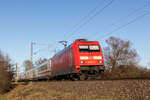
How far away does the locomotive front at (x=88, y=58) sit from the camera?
16.1 m

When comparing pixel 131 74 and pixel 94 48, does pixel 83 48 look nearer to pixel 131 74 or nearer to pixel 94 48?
pixel 94 48

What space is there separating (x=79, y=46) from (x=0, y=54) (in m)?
10.4

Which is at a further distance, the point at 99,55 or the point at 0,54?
the point at 0,54

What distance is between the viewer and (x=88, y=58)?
1662 cm

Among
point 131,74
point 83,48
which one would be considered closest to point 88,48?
point 83,48

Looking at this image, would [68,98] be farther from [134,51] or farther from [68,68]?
[134,51]

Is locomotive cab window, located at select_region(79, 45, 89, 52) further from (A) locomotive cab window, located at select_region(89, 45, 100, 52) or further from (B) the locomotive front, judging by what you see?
(A) locomotive cab window, located at select_region(89, 45, 100, 52)

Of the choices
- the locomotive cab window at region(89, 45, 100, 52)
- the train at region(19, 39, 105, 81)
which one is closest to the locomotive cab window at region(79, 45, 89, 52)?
the train at region(19, 39, 105, 81)

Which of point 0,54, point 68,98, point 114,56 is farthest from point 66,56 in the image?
point 114,56

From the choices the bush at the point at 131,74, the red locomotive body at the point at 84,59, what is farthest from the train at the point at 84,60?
the bush at the point at 131,74

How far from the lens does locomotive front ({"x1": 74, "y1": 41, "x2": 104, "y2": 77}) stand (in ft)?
52.9

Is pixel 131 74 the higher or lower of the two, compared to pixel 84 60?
lower

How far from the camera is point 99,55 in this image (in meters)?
17.1

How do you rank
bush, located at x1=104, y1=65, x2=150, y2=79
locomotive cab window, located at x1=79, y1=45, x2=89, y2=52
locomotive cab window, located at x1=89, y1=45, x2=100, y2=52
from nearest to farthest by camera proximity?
bush, located at x1=104, y1=65, x2=150, y2=79 → locomotive cab window, located at x1=79, y1=45, x2=89, y2=52 → locomotive cab window, located at x1=89, y1=45, x2=100, y2=52
